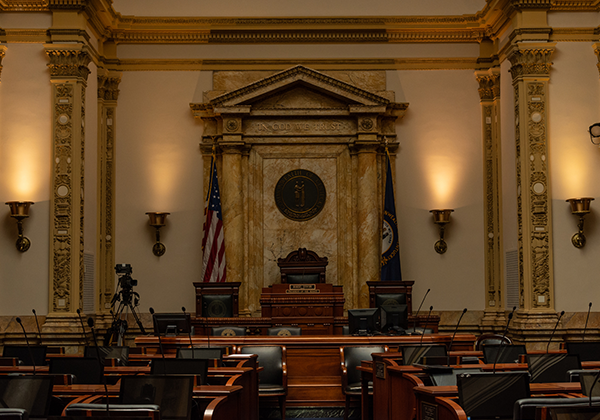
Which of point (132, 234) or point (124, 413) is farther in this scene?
point (132, 234)

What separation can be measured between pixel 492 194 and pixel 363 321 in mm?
4662

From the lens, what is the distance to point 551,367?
18.5 feet

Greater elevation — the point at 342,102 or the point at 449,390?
the point at 342,102

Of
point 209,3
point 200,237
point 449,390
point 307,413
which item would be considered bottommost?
point 307,413

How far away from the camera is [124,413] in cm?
364

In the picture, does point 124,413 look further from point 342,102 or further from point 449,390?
point 342,102

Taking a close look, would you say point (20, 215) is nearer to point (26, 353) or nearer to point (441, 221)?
point (26, 353)

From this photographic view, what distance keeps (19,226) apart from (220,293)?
3085 millimetres

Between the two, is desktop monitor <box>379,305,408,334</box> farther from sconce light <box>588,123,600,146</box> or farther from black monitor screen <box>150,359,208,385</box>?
black monitor screen <box>150,359,208,385</box>

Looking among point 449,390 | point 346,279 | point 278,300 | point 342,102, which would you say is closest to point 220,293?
point 278,300

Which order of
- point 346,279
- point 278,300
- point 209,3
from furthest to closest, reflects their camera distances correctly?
point 209,3, point 346,279, point 278,300

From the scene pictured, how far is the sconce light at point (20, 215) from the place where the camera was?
10.4 metres

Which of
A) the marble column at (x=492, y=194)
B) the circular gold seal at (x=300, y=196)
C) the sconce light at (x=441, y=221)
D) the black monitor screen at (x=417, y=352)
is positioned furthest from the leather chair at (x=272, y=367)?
the marble column at (x=492, y=194)

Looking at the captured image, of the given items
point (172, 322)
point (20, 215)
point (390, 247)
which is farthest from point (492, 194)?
point (20, 215)
